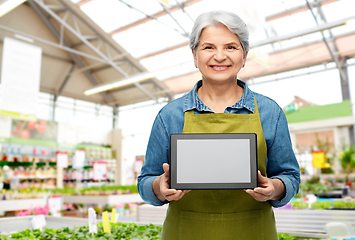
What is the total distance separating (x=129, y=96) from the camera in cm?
1669

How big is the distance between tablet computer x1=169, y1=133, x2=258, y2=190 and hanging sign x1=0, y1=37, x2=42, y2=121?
5.63 meters

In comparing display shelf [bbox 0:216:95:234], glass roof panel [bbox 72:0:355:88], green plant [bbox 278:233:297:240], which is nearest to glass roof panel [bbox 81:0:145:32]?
glass roof panel [bbox 72:0:355:88]

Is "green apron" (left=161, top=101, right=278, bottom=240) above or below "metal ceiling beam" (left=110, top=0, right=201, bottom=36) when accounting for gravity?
below

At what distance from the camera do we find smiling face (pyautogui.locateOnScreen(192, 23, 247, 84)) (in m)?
1.00

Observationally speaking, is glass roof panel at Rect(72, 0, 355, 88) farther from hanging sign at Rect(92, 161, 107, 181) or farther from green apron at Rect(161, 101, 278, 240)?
green apron at Rect(161, 101, 278, 240)

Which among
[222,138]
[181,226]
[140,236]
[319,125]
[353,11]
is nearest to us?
[222,138]

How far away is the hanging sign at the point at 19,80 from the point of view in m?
5.77

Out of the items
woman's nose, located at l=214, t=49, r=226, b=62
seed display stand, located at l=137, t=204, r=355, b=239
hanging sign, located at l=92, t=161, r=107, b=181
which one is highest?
woman's nose, located at l=214, t=49, r=226, b=62

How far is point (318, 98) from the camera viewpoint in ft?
36.6

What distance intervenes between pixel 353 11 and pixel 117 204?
833 centimetres

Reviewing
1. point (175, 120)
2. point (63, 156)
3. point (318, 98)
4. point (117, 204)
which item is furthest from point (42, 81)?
point (175, 120)

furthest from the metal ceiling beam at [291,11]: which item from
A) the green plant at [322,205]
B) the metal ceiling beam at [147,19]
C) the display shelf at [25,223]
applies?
the display shelf at [25,223]

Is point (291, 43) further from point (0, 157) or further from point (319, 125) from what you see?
point (0, 157)

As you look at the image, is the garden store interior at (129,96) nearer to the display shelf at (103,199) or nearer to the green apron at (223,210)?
the display shelf at (103,199)
